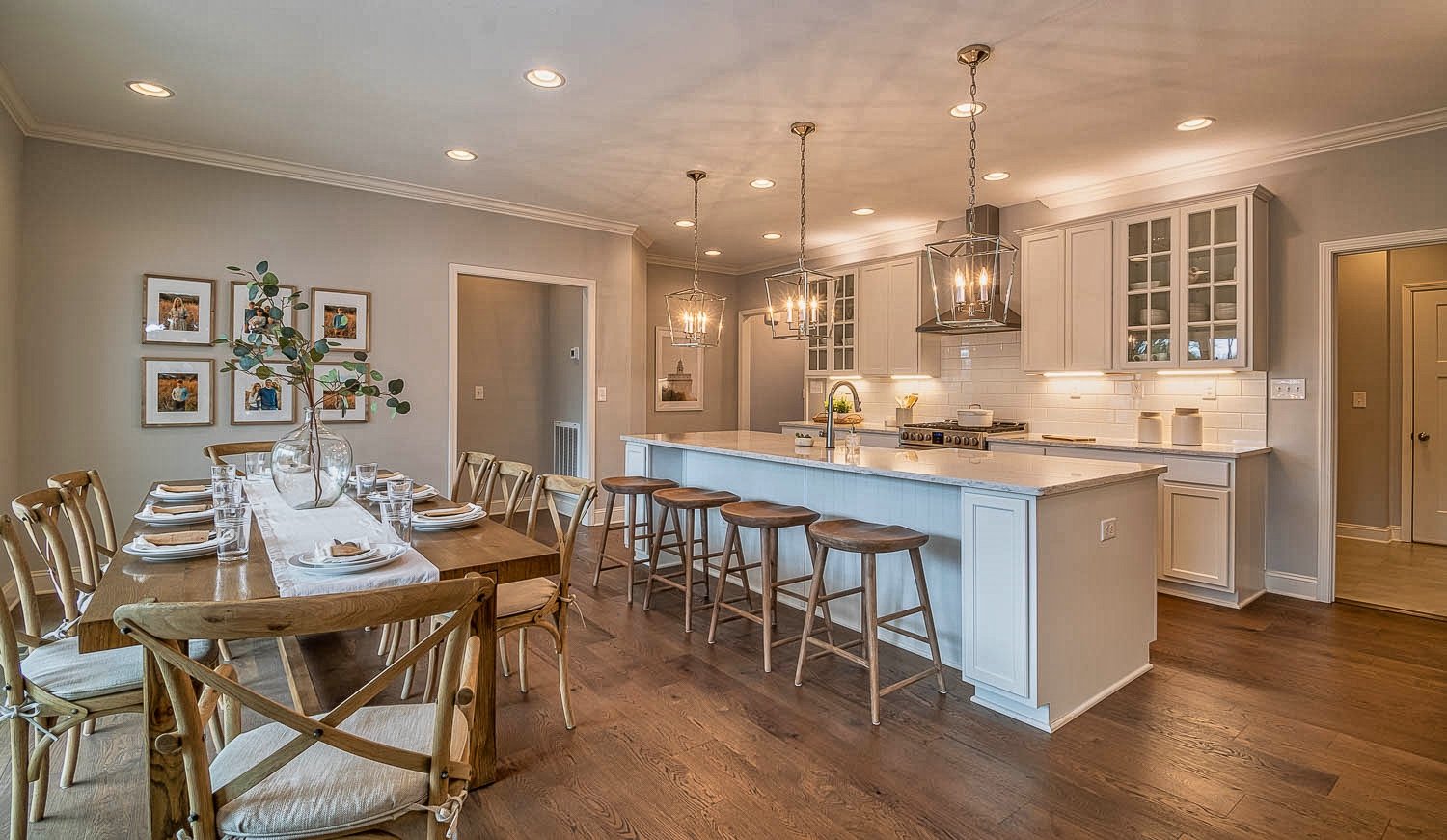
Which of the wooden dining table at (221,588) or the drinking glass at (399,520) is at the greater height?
the drinking glass at (399,520)

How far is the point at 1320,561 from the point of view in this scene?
3.98 m

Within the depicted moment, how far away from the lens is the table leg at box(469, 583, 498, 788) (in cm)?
198

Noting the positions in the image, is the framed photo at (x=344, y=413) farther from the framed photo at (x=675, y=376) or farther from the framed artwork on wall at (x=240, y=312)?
the framed photo at (x=675, y=376)

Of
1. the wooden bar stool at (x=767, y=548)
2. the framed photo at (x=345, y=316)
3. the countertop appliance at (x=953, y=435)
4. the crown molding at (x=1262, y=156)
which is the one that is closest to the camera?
the wooden bar stool at (x=767, y=548)

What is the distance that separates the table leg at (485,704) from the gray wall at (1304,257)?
439cm

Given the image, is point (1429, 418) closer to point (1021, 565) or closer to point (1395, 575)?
point (1395, 575)

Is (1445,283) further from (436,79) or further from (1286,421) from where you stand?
(436,79)

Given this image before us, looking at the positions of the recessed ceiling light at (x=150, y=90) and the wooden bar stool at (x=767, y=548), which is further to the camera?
the recessed ceiling light at (x=150, y=90)

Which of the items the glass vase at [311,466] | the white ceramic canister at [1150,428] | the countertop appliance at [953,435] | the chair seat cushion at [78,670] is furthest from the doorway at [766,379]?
the chair seat cushion at [78,670]

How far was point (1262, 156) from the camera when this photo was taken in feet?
13.5

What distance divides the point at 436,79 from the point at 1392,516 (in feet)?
23.6

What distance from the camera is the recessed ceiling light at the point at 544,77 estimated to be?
10.4 ft

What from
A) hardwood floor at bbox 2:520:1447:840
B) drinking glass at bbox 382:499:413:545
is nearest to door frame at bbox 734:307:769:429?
hardwood floor at bbox 2:520:1447:840

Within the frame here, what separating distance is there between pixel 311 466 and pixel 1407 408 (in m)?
7.27
